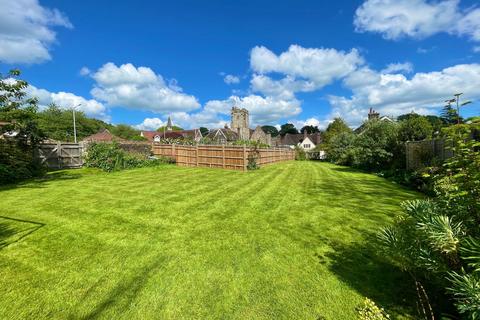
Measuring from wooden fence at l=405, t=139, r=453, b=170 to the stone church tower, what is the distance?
127 ft

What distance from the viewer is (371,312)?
2.48 meters

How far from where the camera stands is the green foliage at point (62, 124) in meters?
46.6

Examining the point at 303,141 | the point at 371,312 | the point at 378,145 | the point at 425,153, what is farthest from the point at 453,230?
the point at 303,141

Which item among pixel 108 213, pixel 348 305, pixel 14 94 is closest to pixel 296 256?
pixel 348 305

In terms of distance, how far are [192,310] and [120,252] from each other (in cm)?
193

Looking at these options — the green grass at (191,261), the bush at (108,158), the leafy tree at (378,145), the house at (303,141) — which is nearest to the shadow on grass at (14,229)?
the green grass at (191,261)

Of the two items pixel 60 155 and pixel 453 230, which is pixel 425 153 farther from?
pixel 60 155

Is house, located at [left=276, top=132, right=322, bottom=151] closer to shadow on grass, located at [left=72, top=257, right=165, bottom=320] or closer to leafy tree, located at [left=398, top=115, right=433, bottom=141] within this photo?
leafy tree, located at [left=398, top=115, right=433, bottom=141]

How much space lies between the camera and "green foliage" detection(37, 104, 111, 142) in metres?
46.6

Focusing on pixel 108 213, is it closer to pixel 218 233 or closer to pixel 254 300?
pixel 218 233

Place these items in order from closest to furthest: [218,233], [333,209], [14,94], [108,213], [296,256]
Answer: [296,256] < [218,233] < [108,213] < [333,209] < [14,94]

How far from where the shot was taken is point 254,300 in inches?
114

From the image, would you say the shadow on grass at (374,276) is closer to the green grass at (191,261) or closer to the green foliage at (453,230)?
the green grass at (191,261)

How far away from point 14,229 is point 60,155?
13.3 metres
